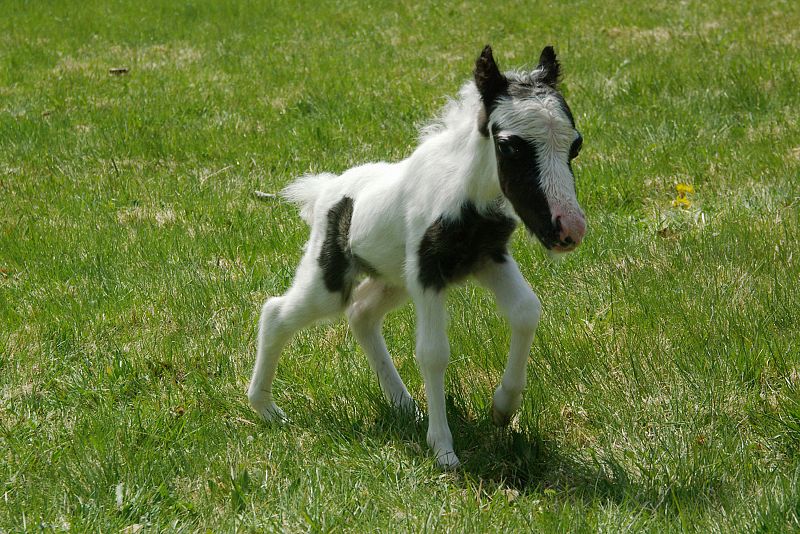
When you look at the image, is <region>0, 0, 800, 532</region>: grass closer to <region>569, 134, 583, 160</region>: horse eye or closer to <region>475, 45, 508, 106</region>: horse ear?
<region>569, 134, 583, 160</region>: horse eye

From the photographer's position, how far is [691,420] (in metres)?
4.32

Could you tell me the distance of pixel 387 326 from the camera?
5.88 meters

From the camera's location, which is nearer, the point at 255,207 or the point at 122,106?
the point at 255,207

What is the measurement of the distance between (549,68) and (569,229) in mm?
869

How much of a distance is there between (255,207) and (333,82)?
373 cm

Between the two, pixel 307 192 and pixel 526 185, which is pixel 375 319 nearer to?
pixel 307 192

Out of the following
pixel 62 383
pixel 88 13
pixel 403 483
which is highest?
pixel 403 483

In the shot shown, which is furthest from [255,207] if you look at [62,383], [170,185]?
[62,383]

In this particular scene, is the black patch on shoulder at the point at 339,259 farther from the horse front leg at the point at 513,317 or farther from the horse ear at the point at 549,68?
the horse ear at the point at 549,68

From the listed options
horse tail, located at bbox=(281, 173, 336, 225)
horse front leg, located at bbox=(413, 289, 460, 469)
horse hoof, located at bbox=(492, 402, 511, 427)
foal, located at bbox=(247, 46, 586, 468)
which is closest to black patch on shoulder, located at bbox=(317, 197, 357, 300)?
foal, located at bbox=(247, 46, 586, 468)

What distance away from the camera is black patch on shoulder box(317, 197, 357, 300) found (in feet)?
15.9

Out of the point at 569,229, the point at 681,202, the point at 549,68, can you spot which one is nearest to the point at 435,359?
the point at 569,229

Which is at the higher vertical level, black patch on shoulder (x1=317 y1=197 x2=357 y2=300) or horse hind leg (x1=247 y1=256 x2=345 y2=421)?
black patch on shoulder (x1=317 y1=197 x2=357 y2=300)

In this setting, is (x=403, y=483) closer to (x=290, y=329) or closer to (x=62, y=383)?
(x=290, y=329)
